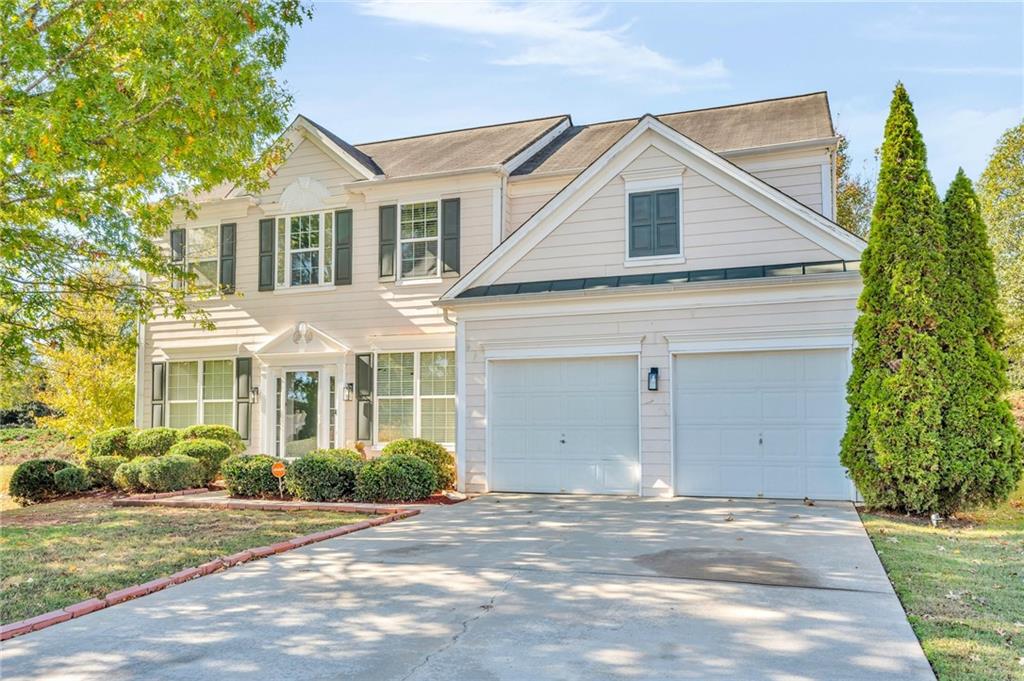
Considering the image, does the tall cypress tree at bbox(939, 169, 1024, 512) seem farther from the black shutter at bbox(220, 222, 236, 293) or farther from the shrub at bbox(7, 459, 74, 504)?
the shrub at bbox(7, 459, 74, 504)

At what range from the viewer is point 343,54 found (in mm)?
12422

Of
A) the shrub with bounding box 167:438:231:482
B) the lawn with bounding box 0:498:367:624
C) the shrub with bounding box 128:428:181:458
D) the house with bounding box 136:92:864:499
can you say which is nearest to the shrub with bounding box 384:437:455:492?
the house with bounding box 136:92:864:499

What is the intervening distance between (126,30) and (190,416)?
9.55 m

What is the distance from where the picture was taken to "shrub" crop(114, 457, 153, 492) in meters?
12.8

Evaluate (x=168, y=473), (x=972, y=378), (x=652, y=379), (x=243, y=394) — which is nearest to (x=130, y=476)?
(x=168, y=473)

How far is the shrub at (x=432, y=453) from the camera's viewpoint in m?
12.7

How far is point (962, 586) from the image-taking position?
5.89 m

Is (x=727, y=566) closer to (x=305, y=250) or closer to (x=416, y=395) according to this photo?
(x=416, y=395)

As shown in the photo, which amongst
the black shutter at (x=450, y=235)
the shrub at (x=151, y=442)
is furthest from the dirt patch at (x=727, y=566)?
the shrub at (x=151, y=442)

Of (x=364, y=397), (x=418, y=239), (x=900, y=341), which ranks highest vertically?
(x=418, y=239)

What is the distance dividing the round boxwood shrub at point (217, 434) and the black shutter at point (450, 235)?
564 cm

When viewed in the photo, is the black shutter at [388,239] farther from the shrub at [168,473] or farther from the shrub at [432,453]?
the shrub at [168,473]

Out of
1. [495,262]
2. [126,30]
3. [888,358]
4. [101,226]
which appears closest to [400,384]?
[495,262]

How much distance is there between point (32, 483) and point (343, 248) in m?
7.03
